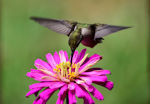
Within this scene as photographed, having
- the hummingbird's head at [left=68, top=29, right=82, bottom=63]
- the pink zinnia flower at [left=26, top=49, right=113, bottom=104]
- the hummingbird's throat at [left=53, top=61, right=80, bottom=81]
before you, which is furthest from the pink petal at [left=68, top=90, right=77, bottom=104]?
the hummingbird's head at [left=68, top=29, right=82, bottom=63]

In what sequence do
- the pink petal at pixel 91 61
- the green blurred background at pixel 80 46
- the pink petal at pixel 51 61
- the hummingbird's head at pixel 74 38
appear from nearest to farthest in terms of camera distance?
1. the hummingbird's head at pixel 74 38
2. the pink petal at pixel 91 61
3. the pink petal at pixel 51 61
4. the green blurred background at pixel 80 46

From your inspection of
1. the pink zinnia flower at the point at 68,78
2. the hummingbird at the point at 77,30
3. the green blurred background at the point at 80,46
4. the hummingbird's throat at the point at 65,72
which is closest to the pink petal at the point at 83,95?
the pink zinnia flower at the point at 68,78

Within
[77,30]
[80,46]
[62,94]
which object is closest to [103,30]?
[77,30]

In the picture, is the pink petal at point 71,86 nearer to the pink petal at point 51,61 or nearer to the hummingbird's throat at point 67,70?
the hummingbird's throat at point 67,70

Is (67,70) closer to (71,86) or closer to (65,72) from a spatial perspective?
(65,72)

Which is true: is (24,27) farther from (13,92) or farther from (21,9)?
(13,92)

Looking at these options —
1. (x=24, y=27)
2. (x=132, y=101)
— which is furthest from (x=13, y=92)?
(x=132, y=101)

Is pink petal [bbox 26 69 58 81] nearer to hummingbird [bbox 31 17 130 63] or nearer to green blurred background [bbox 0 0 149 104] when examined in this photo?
hummingbird [bbox 31 17 130 63]
